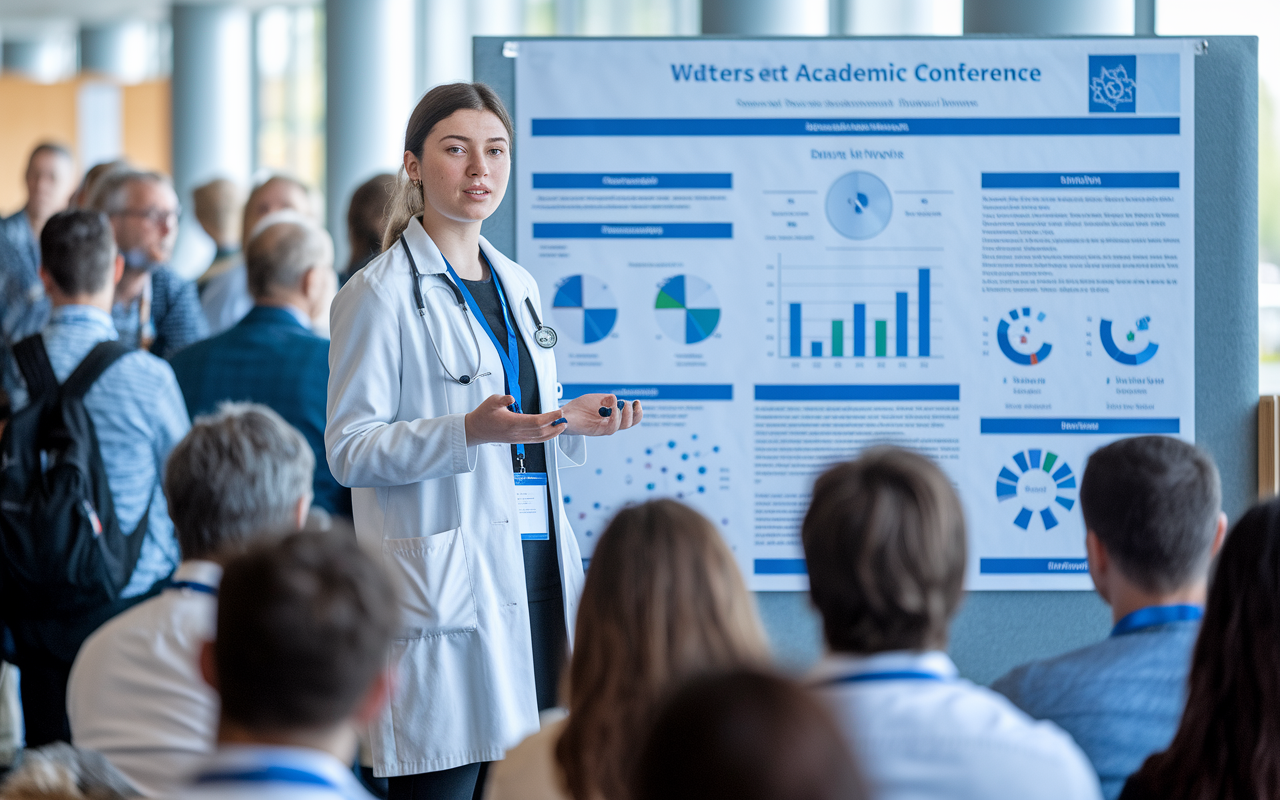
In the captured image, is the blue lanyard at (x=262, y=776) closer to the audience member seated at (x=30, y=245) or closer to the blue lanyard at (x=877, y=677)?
the blue lanyard at (x=877, y=677)

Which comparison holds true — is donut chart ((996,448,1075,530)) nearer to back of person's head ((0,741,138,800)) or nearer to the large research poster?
the large research poster

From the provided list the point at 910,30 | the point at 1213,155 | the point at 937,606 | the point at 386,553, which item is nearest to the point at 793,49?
the point at 1213,155

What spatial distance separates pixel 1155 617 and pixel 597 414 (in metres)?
1.02

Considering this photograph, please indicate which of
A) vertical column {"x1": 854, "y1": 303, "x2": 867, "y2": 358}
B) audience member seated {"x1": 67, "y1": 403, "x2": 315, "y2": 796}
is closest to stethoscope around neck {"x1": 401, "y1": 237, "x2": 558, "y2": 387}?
audience member seated {"x1": 67, "y1": 403, "x2": 315, "y2": 796}

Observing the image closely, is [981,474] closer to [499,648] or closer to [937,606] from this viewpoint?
[499,648]

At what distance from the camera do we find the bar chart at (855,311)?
122 inches

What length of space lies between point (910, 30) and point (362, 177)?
4.45 m

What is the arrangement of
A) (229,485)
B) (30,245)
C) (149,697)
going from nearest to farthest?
(149,697)
(229,485)
(30,245)

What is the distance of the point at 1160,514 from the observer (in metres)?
1.79

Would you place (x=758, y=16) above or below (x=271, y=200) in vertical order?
above

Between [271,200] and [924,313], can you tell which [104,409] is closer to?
[271,200]

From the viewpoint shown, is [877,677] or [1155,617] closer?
[877,677]

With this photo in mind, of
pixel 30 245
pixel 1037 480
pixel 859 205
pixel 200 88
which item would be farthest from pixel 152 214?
pixel 200 88

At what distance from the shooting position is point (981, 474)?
3.12m
